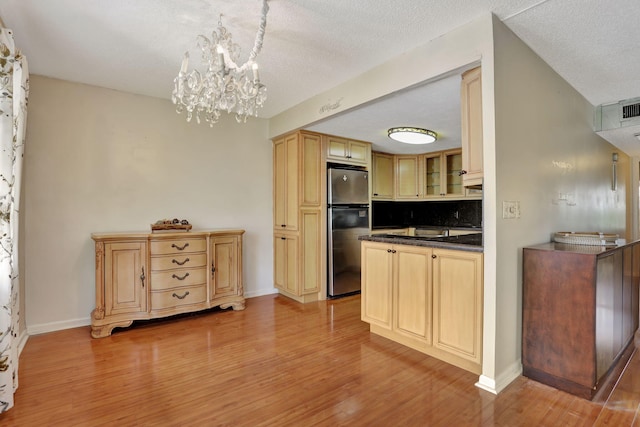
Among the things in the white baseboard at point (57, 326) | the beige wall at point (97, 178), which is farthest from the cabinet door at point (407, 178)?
the white baseboard at point (57, 326)

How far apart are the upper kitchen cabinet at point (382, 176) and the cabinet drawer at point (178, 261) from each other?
2.96m

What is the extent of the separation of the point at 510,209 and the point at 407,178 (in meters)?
3.54

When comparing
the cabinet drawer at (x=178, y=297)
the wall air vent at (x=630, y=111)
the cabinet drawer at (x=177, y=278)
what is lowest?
the cabinet drawer at (x=178, y=297)

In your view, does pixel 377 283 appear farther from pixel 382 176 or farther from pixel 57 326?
pixel 57 326

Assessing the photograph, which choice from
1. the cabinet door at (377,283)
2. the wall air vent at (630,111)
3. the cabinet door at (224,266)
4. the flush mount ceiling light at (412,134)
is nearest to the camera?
the cabinet door at (377,283)

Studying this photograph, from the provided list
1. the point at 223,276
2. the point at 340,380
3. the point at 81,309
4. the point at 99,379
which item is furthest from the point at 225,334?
the point at 81,309

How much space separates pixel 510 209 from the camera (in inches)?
83.1

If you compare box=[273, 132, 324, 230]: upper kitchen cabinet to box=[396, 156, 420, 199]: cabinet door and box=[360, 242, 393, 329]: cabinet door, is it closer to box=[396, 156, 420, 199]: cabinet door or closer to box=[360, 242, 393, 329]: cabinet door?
box=[360, 242, 393, 329]: cabinet door

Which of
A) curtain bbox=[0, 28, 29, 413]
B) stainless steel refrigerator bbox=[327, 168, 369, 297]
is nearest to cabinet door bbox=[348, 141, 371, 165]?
stainless steel refrigerator bbox=[327, 168, 369, 297]

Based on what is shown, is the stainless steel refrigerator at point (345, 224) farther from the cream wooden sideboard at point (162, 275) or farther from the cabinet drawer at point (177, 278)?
the cabinet drawer at point (177, 278)

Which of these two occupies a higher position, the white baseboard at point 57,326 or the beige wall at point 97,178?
the beige wall at point 97,178

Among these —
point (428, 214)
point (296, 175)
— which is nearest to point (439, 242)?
point (296, 175)

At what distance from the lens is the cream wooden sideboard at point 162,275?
2.93 meters

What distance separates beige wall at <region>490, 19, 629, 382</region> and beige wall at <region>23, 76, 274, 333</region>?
304 cm
